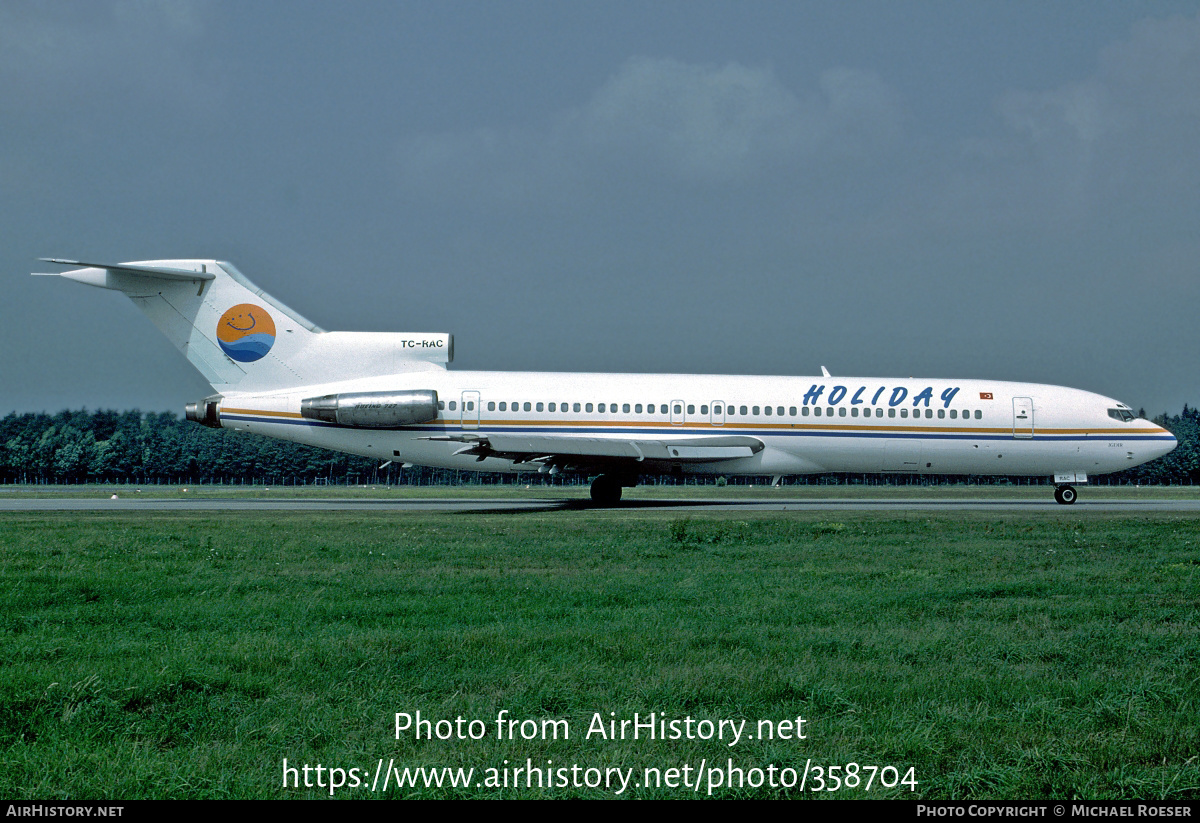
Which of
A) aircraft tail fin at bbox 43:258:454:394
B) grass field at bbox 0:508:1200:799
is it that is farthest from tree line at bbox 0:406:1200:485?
grass field at bbox 0:508:1200:799

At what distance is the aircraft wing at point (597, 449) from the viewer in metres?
23.6

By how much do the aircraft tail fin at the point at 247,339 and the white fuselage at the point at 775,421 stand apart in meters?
0.56

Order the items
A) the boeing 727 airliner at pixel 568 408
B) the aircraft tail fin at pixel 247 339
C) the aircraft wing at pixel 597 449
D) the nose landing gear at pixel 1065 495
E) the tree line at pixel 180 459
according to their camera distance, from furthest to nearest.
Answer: the tree line at pixel 180 459 → the nose landing gear at pixel 1065 495 → the aircraft tail fin at pixel 247 339 → the boeing 727 airliner at pixel 568 408 → the aircraft wing at pixel 597 449

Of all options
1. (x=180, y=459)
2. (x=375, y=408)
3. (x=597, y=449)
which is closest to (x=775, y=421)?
(x=597, y=449)

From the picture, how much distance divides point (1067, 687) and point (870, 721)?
151 cm

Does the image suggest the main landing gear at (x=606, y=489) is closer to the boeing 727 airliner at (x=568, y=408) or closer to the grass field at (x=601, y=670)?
the boeing 727 airliner at (x=568, y=408)

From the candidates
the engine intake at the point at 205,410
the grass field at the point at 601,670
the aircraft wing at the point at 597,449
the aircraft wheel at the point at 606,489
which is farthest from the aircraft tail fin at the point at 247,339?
the grass field at the point at 601,670

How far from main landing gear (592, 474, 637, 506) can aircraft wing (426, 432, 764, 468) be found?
1.03 meters

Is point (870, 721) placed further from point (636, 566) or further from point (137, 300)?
point (137, 300)

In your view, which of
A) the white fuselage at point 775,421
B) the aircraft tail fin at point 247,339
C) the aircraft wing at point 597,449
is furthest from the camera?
the aircraft tail fin at point 247,339

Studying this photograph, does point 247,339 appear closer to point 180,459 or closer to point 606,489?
point 606,489

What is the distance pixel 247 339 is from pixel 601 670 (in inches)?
919

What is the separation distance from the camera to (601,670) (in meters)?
5.83

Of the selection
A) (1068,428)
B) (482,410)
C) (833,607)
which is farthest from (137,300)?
(1068,428)
